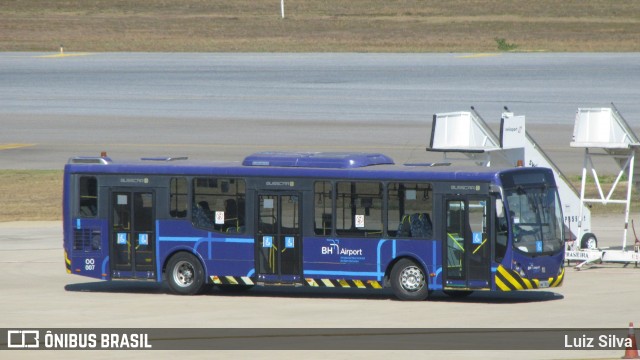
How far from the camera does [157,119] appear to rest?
65.2 meters

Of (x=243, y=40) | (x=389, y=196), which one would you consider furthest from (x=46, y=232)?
(x=243, y=40)

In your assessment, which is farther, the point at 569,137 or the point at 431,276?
the point at 569,137

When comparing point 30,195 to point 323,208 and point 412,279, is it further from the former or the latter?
point 412,279

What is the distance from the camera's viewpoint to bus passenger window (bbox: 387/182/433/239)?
2575cm

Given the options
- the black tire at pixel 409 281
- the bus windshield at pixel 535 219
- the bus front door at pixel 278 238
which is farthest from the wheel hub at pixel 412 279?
the bus front door at pixel 278 238

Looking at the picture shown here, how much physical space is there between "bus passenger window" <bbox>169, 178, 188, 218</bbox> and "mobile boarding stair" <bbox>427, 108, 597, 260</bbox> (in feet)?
21.3

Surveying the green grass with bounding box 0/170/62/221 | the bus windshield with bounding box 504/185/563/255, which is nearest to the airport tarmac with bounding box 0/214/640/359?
the bus windshield with bounding box 504/185/563/255

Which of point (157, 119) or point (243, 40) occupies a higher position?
point (243, 40)

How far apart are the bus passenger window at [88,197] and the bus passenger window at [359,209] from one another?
554cm
